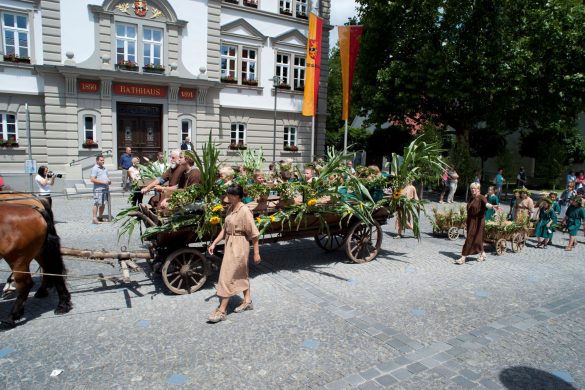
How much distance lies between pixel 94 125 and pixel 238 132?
7136 mm

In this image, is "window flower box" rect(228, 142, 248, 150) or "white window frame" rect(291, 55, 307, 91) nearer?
"window flower box" rect(228, 142, 248, 150)

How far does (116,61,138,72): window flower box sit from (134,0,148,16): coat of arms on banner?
2.25 meters

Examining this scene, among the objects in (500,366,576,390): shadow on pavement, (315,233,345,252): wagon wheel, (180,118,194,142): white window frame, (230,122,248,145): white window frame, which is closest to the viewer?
(500,366,576,390): shadow on pavement

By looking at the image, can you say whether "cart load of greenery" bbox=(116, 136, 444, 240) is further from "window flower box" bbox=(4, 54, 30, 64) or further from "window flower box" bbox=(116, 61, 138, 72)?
"window flower box" bbox=(4, 54, 30, 64)

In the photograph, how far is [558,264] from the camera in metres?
9.69

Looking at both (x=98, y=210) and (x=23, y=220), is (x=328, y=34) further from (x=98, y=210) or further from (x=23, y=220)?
(x=23, y=220)

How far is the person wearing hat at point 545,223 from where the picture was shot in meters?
11.3

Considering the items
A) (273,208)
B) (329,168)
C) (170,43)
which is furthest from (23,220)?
(170,43)

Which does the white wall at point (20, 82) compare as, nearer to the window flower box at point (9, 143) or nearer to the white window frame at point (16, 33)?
the white window frame at point (16, 33)

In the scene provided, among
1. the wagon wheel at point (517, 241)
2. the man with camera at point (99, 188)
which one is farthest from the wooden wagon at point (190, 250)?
the man with camera at point (99, 188)

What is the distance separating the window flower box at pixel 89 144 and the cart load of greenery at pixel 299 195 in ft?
42.7

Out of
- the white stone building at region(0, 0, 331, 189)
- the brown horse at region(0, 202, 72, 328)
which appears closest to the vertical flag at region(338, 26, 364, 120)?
the white stone building at region(0, 0, 331, 189)

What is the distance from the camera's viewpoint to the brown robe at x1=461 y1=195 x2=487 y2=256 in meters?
9.36

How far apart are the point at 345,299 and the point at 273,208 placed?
193 cm
